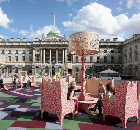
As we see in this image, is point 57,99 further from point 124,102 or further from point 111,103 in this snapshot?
point 124,102

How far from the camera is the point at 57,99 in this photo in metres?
4.69

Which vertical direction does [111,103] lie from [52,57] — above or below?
below

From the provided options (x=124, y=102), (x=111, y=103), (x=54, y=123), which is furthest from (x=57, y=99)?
(x=124, y=102)

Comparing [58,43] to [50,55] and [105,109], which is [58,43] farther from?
[105,109]

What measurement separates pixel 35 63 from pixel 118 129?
41.3m

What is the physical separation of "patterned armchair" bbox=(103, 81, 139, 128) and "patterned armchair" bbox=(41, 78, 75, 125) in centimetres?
165

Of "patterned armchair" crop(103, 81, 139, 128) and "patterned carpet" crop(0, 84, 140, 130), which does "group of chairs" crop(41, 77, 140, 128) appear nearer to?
"patterned armchair" crop(103, 81, 139, 128)

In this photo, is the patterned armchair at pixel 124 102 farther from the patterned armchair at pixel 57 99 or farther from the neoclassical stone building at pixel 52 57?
the neoclassical stone building at pixel 52 57

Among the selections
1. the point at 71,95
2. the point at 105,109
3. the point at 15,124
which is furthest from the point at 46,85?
the point at 105,109

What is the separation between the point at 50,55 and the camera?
4312 centimetres

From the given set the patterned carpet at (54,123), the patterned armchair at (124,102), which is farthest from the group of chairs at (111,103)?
the patterned carpet at (54,123)

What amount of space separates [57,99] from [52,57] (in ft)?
132

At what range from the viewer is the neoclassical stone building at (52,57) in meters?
42.8

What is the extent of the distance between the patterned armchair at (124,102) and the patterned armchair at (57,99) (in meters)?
1.65
